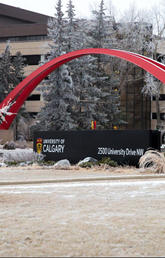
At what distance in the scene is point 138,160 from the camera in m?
13.9

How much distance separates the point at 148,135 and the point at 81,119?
22.2 m

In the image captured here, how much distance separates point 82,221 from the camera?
4926 mm

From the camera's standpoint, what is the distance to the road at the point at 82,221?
3744 millimetres

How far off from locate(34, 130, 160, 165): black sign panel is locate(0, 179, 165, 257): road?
5.85 meters

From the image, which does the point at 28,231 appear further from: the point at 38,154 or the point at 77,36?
the point at 77,36

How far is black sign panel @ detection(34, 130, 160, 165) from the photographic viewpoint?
13938mm

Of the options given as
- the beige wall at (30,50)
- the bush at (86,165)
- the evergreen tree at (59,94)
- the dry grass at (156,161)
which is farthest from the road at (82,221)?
the beige wall at (30,50)

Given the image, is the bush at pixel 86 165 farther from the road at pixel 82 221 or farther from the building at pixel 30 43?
the building at pixel 30 43

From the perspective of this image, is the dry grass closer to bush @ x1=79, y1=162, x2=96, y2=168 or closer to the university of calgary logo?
bush @ x1=79, y1=162, x2=96, y2=168

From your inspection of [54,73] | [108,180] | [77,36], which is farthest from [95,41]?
[108,180]

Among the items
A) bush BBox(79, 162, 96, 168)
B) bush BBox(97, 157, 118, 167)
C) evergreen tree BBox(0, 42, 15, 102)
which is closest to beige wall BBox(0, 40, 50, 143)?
evergreen tree BBox(0, 42, 15, 102)

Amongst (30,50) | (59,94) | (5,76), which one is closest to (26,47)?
(30,50)

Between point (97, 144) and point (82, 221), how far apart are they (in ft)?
34.3

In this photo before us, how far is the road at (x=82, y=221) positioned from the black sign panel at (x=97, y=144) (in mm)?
5855
